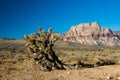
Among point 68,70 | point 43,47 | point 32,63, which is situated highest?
point 43,47

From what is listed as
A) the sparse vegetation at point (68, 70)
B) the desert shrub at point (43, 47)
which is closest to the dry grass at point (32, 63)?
the sparse vegetation at point (68, 70)

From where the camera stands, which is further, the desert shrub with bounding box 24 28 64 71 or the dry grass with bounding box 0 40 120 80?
the desert shrub with bounding box 24 28 64 71

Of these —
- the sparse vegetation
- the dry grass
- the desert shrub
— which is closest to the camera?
the sparse vegetation

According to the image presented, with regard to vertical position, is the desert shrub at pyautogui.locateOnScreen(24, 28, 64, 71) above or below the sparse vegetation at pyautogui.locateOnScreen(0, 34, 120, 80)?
above

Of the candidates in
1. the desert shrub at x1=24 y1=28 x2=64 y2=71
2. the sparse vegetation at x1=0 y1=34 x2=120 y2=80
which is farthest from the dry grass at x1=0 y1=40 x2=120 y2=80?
the desert shrub at x1=24 y1=28 x2=64 y2=71

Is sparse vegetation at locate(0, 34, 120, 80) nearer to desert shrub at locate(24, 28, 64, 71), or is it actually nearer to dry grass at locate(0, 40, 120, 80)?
dry grass at locate(0, 40, 120, 80)

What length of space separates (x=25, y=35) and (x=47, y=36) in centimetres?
222

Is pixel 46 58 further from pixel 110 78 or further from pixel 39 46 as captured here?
pixel 110 78

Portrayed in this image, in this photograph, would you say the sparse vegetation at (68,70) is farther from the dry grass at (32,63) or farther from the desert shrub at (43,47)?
the desert shrub at (43,47)

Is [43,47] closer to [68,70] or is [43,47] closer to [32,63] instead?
[32,63]

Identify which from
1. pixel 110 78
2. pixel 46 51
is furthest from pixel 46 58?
pixel 110 78

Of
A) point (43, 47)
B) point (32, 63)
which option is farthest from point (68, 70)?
point (32, 63)

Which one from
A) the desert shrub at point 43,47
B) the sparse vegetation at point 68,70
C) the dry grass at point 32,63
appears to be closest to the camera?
the sparse vegetation at point 68,70

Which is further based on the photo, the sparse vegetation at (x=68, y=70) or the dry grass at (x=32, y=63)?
the dry grass at (x=32, y=63)
